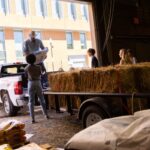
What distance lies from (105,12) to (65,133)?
6.40m

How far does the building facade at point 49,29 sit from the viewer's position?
76.5 ft

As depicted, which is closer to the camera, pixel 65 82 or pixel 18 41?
pixel 65 82

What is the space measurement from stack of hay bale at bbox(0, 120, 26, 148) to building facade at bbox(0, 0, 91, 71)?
17.2 metres

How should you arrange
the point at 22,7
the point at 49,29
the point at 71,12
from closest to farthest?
the point at 22,7 → the point at 49,29 → the point at 71,12

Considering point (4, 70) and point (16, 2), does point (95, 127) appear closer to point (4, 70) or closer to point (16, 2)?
point (4, 70)

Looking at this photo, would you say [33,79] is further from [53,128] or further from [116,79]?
[116,79]

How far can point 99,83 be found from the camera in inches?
229

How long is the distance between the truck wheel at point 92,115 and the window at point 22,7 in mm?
19757

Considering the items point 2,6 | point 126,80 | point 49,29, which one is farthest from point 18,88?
point 49,29

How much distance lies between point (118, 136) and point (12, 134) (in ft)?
8.74

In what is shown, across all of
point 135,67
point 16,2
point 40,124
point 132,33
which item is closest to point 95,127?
point 135,67

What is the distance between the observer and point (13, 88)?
29.5 ft

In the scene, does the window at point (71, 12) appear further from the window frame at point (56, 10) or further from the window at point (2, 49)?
the window at point (2, 49)

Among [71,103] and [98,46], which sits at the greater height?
[98,46]
